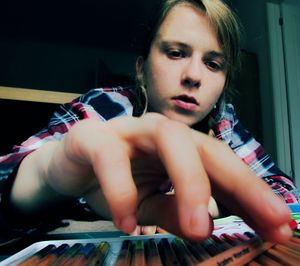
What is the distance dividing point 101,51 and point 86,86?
33 centimetres

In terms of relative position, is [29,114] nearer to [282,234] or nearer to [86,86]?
[282,234]

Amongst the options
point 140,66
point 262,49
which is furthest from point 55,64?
point 140,66

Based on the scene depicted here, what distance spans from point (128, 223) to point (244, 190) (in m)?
0.07

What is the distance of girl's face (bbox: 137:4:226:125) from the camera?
0.49 meters

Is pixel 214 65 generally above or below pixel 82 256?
above

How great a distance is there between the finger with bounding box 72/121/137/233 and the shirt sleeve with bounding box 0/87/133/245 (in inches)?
7.2

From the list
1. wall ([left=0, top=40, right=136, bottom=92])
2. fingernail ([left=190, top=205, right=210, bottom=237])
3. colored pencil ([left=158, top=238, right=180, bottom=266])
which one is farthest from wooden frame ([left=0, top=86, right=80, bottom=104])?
wall ([left=0, top=40, right=136, bottom=92])

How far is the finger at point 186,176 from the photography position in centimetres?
14

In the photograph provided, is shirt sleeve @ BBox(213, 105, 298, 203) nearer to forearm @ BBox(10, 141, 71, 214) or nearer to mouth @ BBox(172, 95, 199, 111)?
mouth @ BBox(172, 95, 199, 111)

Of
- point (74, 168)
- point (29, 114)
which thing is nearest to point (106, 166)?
point (74, 168)

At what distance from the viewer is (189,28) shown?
52 cm

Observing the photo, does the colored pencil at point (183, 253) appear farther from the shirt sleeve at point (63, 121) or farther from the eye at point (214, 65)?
the eye at point (214, 65)

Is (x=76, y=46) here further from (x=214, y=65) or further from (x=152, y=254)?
(x=152, y=254)

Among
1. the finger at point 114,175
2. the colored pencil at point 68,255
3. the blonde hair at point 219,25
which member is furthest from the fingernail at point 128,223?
the blonde hair at point 219,25
